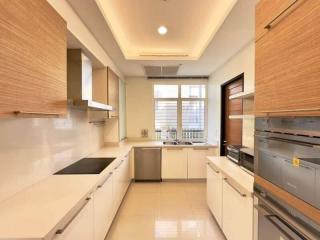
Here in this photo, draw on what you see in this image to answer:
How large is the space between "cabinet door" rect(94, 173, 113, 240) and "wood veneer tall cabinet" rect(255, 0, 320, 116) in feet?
5.40

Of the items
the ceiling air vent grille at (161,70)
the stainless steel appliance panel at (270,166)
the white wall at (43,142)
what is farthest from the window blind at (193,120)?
the stainless steel appliance panel at (270,166)

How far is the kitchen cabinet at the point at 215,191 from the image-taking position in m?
2.50

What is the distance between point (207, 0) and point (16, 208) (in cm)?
253

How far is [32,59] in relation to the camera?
1282 mm

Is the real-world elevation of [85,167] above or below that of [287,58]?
below

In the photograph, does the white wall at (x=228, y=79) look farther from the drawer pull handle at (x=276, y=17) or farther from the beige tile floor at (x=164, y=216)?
the beige tile floor at (x=164, y=216)

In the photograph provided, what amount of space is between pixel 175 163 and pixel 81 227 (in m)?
3.12

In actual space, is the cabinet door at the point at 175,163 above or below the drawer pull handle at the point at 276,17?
below

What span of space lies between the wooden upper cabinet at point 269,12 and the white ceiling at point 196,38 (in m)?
0.35

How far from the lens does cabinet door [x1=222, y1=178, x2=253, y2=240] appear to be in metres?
1.71

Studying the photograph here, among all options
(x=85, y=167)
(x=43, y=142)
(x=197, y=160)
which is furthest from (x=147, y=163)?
(x=43, y=142)

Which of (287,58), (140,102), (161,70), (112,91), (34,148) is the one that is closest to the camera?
(287,58)

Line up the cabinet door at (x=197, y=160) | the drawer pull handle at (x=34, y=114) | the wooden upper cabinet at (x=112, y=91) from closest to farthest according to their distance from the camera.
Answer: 1. the drawer pull handle at (x=34, y=114)
2. the wooden upper cabinet at (x=112, y=91)
3. the cabinet door at (x=197, y=160)

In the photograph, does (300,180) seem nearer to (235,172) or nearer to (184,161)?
(235,172)
